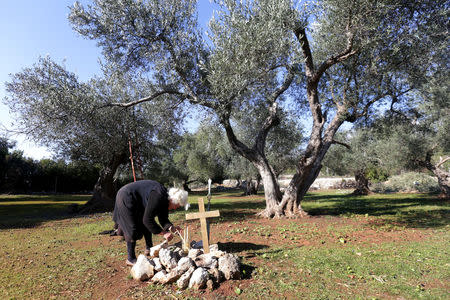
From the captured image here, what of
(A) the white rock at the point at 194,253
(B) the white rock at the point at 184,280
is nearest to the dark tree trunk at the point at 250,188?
(A) the white rock at the point at 194,253

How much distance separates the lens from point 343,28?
955 centimetres

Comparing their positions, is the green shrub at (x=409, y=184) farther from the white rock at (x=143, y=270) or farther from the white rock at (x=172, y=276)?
the white rock at (x=143, y=270)

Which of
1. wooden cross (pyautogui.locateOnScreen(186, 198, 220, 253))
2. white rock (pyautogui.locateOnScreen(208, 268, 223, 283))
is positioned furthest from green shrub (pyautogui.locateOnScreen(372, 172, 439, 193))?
white rock (pyautogui.locateOnScreen(208, 268, 223, 283))

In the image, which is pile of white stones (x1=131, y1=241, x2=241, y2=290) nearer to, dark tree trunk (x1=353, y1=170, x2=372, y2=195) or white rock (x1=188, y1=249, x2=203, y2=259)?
white rock (x1=188, y1=249, x2=203, y2=259)

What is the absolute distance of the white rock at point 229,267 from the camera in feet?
15.5

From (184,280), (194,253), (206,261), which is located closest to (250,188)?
(194,253)

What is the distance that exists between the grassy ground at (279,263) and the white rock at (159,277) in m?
0.17

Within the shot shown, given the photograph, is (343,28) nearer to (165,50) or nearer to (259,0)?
(259,0)

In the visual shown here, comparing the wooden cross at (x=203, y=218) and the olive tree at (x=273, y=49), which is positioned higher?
the olive tree at (x=273, y=49)

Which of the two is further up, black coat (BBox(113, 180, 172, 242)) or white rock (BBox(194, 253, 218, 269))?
black coat (BBox(113, 180, 172, 242))

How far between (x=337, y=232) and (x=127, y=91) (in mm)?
12126

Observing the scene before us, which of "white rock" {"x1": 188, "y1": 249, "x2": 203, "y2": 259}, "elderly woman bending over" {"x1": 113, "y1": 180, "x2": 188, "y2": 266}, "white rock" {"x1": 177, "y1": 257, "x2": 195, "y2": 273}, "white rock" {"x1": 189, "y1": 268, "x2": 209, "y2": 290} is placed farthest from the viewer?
"white rock" {"x1": 188, "y1": 249, "x2": 203, "y2": 259}

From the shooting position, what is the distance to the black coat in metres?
5.02

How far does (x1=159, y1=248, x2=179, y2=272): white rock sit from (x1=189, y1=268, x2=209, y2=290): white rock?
21.7 inches
